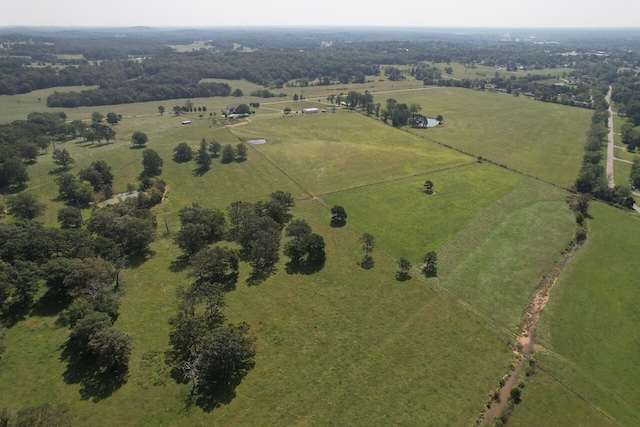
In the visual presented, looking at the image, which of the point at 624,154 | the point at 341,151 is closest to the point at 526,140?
the point at 624,154

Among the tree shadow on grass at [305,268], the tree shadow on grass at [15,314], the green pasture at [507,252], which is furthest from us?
the tree shadow on grass at [305,268]

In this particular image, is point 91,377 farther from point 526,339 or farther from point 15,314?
point 526,339

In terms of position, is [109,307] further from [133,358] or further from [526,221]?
[526,221]

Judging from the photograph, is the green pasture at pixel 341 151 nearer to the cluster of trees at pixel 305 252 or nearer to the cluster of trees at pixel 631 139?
the cluster of trees at pixel 305 252

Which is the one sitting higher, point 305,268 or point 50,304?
point 50,304

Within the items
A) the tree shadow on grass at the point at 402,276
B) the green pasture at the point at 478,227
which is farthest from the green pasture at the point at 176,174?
the tree shadow on grass at the point at 402,276

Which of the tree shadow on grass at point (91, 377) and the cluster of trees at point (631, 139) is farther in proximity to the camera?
the cluster of trees at point (631, 139)

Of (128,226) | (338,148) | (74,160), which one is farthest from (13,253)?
(338,148)
